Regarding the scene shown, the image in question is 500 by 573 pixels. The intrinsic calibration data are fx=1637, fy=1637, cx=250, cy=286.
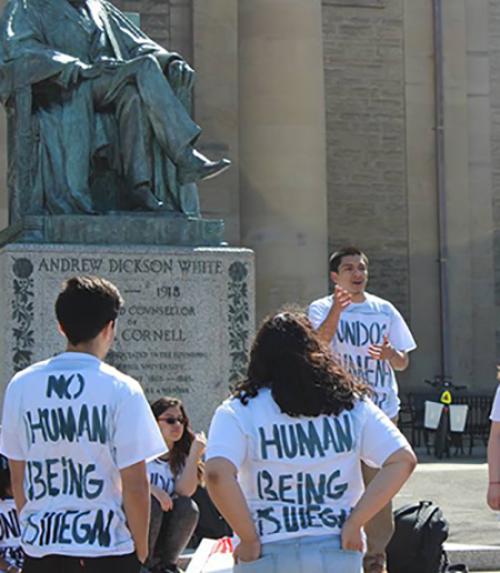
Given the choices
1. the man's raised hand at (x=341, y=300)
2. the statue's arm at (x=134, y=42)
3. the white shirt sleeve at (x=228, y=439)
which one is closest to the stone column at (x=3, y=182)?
the statue's arm at (x=134, y=42)

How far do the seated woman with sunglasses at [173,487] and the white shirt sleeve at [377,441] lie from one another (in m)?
2.91

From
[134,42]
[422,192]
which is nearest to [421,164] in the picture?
[422,192]

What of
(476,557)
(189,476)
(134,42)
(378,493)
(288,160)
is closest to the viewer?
(378,493)

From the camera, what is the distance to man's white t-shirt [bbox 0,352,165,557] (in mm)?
4395

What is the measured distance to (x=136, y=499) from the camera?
4.41 metres

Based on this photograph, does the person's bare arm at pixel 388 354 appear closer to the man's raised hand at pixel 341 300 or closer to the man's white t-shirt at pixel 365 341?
the man's white t-shirt at pixel 365 341

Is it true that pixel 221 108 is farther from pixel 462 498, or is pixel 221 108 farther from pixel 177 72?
pixel 177 72

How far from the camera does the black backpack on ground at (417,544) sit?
7480 millimetres

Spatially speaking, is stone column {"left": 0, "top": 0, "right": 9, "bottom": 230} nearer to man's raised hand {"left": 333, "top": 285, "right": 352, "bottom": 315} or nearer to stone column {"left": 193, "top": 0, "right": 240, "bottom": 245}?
stone column {"left": 193, "top": 0, "right": 240, "bottom": 245}

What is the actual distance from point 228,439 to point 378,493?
42 centimetres

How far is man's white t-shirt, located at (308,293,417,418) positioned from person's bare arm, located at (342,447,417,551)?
270 cm

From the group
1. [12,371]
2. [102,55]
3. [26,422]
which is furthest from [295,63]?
[26,422]

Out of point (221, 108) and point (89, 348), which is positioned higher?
point (221, 108)

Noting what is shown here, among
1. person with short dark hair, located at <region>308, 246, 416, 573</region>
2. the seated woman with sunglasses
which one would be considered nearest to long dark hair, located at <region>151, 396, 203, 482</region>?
the seated woman with sunglasses
